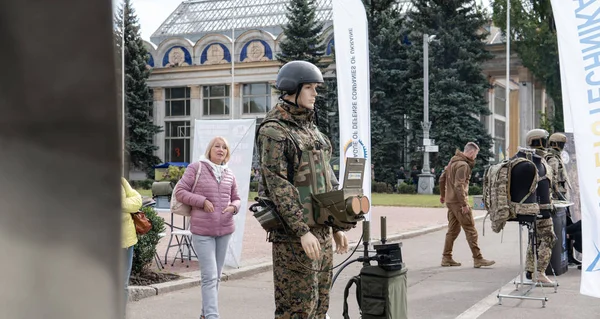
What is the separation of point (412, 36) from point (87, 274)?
4496 cm

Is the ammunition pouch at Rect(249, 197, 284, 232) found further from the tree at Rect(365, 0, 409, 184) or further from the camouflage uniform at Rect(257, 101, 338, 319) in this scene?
the tree at Rect(365, 0, 409, 184)

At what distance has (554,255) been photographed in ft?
33.5

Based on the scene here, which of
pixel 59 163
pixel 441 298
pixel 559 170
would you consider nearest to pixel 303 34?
pixel 559 170

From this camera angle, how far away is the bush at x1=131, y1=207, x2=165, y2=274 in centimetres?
862

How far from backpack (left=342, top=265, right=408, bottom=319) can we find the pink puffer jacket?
1.81 meters

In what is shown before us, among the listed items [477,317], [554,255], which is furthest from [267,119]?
[554,255]

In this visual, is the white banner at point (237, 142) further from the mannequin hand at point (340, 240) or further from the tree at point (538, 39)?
the tree at point (538, 39)

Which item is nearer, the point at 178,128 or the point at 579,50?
the point at 579,50

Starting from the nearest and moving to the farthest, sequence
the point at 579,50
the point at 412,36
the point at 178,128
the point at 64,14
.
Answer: the point at 64,14 < the point at 579,50 < the point at 412,36 < the point at 178,128

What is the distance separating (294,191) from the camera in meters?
3.95

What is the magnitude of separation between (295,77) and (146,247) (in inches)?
200

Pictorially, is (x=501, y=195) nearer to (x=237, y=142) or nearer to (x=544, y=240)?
(x=544, y=240)

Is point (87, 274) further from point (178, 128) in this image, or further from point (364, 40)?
point (178, 128)

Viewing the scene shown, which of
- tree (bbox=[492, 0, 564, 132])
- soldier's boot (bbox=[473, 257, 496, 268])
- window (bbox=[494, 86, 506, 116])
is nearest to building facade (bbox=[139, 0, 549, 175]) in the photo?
window (bbox=[494, 86, 506, 116])
